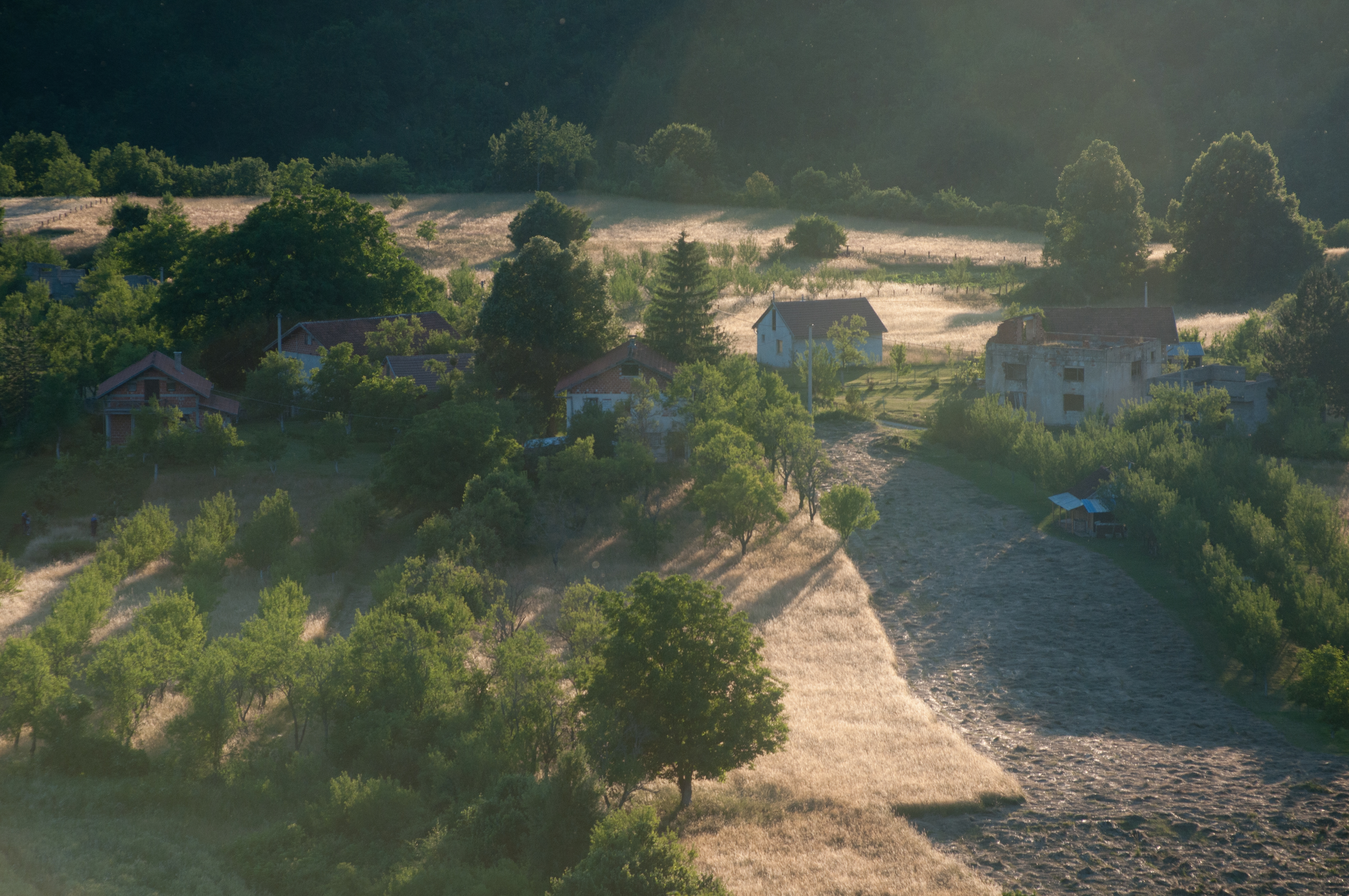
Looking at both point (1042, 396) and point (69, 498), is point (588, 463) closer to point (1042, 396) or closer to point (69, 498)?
point (69, 498)

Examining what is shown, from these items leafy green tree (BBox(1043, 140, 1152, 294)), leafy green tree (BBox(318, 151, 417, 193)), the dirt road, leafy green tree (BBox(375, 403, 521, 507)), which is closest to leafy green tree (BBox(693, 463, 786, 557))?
the dirt road

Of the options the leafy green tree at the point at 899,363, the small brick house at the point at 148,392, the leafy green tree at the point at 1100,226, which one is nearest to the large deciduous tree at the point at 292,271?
the small brick house at the point at 148,392

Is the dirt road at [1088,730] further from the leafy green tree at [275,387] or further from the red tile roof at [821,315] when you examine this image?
the leafy green tree at [275,387]

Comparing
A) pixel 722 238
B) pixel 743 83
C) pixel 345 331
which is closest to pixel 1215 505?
pixel 345 331

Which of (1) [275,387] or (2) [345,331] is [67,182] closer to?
(2) [345,331]

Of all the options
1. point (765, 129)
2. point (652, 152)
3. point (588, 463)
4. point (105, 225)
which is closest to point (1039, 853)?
point (588, 463)
